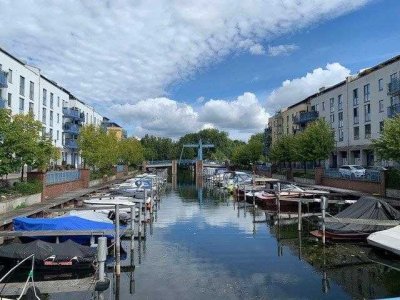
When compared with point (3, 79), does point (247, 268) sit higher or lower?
lower

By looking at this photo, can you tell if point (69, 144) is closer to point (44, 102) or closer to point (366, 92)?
point (44, 102)

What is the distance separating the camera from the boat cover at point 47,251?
17.0 m

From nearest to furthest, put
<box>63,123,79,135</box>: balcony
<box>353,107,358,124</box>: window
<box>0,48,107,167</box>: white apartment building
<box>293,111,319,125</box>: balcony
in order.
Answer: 1. <box>0,48,107,167</box>: white apartment building
2. <box>353,107,358,124</box>: window
3. <box>293,111,319,125</box>: balcony
4. <box>63,123,79,135</box>: balcony

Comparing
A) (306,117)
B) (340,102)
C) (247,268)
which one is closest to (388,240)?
(247,268)

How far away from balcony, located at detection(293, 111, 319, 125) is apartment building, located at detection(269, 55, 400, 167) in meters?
0.19

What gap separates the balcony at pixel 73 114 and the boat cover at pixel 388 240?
68680mm

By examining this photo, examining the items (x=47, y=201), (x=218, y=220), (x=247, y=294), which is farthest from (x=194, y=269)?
(x=47, y=201)

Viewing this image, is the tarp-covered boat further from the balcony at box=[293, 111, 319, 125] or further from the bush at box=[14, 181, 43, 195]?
the balcony at box=[293, 111, 319, 125]

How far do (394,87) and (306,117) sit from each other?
29057 mm

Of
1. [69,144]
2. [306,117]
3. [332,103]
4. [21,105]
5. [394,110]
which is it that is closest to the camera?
[394,110]

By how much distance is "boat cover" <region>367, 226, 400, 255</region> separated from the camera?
62.4 ft

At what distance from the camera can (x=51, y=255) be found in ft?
56.1

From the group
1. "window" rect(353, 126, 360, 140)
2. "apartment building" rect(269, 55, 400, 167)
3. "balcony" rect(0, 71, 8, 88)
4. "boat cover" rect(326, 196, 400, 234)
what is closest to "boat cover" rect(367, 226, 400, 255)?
"boat cover" rect(326, 196, 400, 234)

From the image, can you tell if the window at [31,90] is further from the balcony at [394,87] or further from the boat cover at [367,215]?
the boat cover at [367,215]
